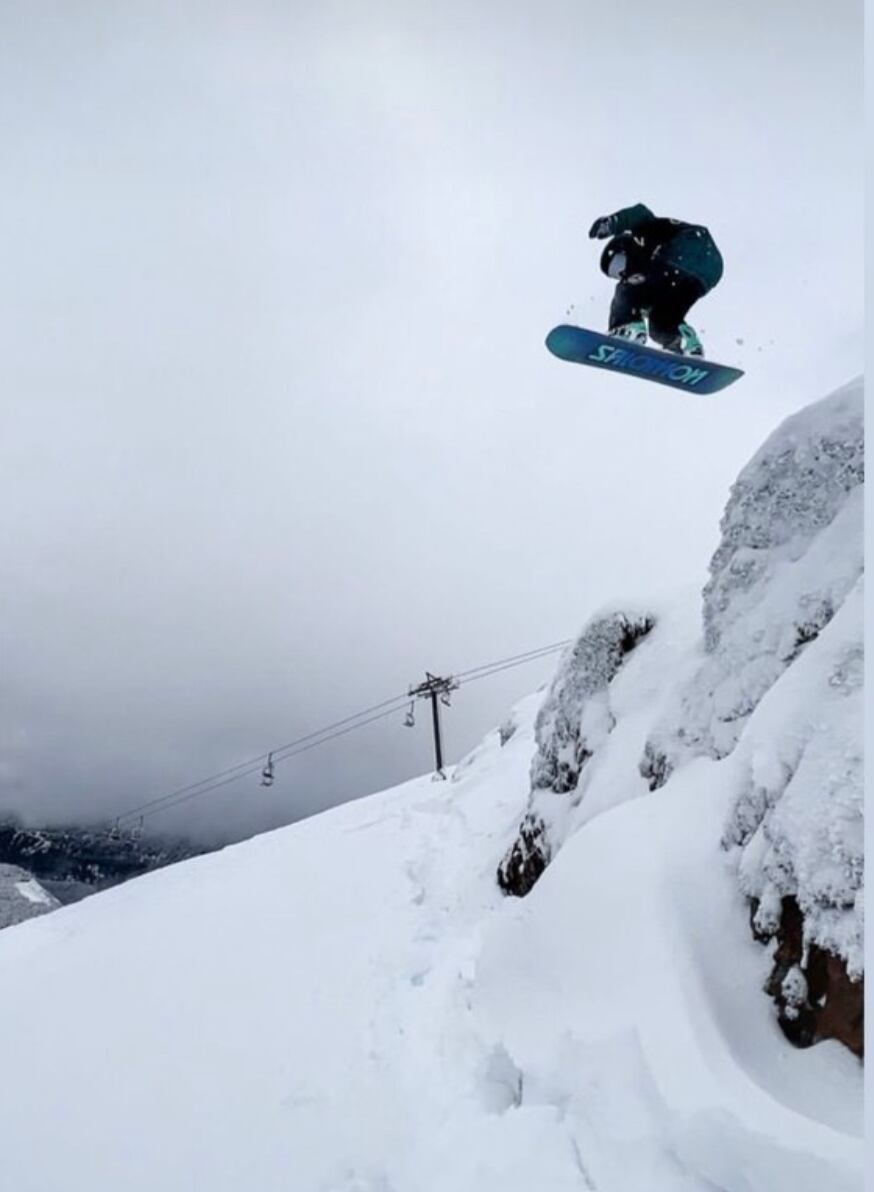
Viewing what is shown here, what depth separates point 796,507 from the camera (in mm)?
8023

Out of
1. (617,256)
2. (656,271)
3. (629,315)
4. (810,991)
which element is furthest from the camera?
(629,315)

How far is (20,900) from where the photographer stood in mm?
39406

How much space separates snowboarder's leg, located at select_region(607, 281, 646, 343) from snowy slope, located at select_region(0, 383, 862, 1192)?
2.30 metres

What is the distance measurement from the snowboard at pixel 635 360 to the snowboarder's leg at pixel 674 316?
18cm

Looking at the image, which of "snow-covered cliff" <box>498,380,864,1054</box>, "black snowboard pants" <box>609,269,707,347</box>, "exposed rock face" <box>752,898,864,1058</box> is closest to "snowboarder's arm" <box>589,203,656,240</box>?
"black snowboard pants" <box>609,269,707,347</box>

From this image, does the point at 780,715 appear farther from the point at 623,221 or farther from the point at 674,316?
the point at 623,221

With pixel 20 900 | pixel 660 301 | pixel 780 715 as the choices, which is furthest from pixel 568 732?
pixel 20 900

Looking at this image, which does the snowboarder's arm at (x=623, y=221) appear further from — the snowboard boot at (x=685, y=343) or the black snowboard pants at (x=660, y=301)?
the snowboard boot at (x=685, y=343)

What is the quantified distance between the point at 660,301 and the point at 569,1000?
23.8 ft

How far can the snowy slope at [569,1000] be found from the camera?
432cm

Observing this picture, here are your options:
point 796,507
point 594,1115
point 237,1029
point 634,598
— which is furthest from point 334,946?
point 796,507

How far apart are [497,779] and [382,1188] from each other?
519 inches

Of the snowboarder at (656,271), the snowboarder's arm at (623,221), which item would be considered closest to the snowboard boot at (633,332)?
the snowboarder at (656,271)

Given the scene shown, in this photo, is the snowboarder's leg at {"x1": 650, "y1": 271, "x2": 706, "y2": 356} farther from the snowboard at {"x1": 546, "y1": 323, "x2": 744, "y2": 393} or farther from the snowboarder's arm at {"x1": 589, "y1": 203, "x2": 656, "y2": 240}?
the snowboarder's arm at {"x1": 589, "y1": 203, "x2": 656, "y2": 240}
